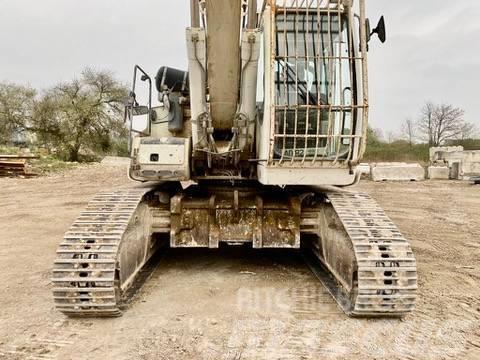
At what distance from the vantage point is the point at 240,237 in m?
4.74

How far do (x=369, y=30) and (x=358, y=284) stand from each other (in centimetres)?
222

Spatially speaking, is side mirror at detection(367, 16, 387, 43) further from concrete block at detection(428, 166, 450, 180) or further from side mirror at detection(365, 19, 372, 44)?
concrete block at detection(428, 166, 450, 180)

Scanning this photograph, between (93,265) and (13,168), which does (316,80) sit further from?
(13,168)

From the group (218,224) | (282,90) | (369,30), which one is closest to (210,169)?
(218,224)

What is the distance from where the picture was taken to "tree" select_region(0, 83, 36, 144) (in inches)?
1054

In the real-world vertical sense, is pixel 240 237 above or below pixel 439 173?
below

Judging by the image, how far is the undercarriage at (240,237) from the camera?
3.53 metres

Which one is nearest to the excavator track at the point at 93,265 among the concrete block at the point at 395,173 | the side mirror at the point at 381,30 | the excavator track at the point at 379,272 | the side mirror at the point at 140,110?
the side mirror at the point at 140,110

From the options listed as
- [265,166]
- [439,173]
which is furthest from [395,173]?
[265,166]

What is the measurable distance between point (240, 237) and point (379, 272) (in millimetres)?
1594

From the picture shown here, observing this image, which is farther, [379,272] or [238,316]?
[238,316]

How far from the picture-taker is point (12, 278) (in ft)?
15.8

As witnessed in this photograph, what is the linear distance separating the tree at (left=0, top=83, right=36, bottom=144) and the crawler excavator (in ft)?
82.0

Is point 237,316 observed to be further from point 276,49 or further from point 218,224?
point 276,49
